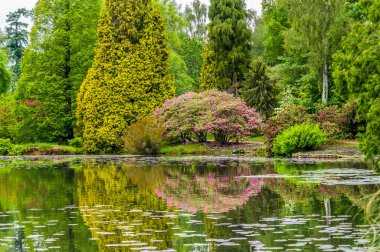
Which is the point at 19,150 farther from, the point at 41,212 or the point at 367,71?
the point at 367,71

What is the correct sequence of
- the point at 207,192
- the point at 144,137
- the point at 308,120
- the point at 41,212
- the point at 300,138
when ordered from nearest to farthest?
the point at 41,212, the point at 207,192, the point at 300,138, the point at 308,120, the point at 144,137

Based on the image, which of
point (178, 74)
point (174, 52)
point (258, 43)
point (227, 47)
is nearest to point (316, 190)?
point (227, 47)

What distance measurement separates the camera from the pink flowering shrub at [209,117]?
4306 cm

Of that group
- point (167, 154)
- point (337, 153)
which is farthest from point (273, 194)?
point (167, 154)

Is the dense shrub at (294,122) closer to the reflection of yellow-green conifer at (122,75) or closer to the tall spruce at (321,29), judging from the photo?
the tall spruce at (321,29)

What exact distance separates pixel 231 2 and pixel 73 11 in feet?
48.5

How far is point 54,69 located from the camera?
49438mm

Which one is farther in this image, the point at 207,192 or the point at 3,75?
the point at 3,75

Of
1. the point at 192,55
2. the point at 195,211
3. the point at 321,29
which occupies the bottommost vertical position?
the point at 195,211

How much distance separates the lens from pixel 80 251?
9.94 meters

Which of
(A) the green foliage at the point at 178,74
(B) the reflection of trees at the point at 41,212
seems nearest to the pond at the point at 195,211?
(B) the reflection of trees at the point at 41,212

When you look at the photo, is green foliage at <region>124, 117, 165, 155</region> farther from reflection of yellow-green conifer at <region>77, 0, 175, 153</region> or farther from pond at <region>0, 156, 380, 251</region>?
pond at <region>0, 156, 380, 251</region>

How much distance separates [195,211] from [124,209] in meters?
1.61

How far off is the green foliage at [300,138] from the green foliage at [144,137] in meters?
9.77
